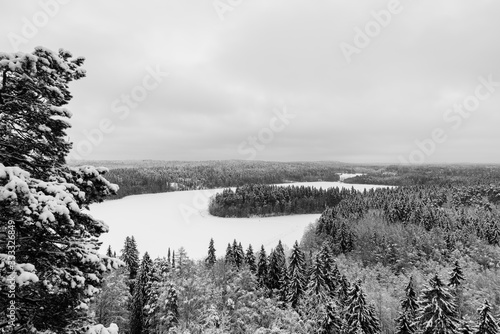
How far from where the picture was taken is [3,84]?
18.1 feet

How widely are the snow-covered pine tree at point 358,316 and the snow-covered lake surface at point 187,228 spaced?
50.4 metres

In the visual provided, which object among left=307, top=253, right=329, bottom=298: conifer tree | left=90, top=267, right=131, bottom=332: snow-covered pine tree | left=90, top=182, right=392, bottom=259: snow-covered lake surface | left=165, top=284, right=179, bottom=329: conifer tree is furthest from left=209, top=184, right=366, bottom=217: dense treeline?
left=165, top=284, right=179, bottom=329: conifer tree

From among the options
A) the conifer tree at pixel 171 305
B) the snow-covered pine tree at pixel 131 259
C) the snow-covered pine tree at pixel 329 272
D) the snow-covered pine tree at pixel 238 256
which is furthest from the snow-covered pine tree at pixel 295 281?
the snow-covered pine tree at pixel 131 259

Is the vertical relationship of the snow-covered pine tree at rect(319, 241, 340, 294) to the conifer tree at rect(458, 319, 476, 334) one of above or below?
below

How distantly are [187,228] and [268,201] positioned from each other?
4547 cm

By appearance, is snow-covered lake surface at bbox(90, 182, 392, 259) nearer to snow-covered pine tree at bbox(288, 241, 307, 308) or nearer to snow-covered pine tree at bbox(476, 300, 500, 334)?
snow-covered pine tree at bbox(288, 241, 307, 308)

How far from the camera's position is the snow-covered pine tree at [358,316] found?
30.7 meters

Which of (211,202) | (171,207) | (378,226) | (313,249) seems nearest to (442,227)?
(378,226)

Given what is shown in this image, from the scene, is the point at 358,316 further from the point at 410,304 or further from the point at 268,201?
the point at 268,201

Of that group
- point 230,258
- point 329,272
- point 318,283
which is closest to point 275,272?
point 329,272

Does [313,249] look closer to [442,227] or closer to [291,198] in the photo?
[442,227]

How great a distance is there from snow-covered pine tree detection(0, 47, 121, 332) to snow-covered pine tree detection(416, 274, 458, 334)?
99.6 feet

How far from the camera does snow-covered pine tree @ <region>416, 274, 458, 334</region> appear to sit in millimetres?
26898

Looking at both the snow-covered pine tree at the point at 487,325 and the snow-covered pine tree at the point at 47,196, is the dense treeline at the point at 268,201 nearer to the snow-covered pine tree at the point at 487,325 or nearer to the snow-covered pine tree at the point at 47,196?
the snow-covered pine tree at the point at 487,325
